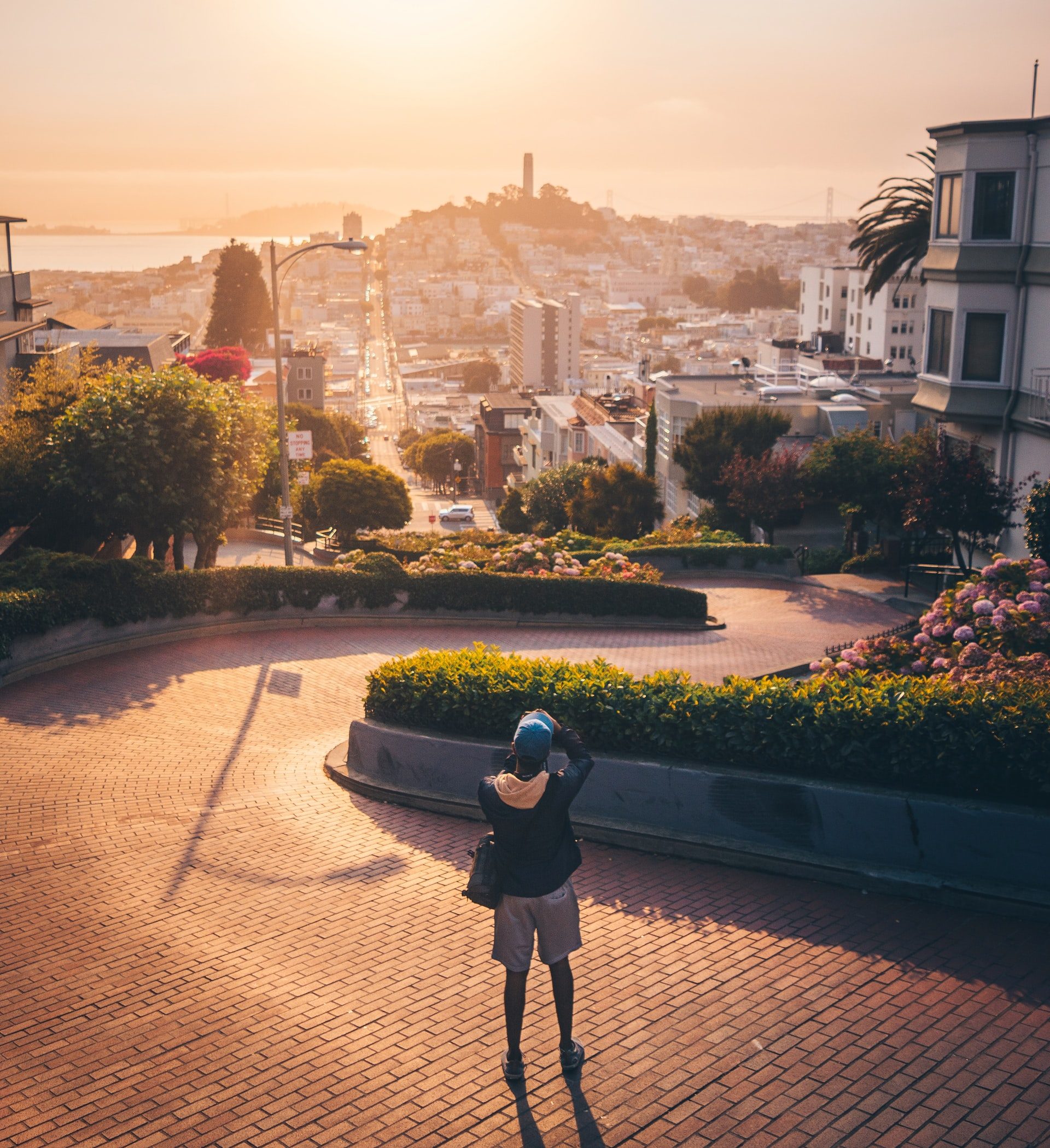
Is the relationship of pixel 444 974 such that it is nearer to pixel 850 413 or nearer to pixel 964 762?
pixel 964 762

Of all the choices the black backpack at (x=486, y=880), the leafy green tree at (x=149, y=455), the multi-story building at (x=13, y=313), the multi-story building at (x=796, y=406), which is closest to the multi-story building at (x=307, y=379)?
the multi-story building at (x=796, y=406)

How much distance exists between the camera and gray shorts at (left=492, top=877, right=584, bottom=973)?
5504mm

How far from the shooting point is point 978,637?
12352 mm

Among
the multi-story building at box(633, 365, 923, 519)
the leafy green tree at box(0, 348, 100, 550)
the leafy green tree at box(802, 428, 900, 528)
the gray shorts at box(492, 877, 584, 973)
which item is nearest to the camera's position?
the gray shorts at box(492, 877, 584, 973)

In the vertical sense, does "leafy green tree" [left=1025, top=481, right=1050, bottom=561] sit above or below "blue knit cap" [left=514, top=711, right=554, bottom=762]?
below

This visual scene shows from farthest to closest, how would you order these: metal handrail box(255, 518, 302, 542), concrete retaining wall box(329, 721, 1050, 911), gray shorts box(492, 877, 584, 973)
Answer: metal handrail box(255, 518, 302, 542) → concrete retaining wall box(329, 721, 1050, 911) → gray shorts box(492, 877, 584, 973)

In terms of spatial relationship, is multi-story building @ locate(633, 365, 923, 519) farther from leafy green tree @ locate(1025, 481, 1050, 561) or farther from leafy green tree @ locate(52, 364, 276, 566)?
leafy green tree @ locate(52, 364, 276, 566)

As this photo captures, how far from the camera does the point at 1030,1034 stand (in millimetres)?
5832

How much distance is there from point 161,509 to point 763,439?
21776 mm

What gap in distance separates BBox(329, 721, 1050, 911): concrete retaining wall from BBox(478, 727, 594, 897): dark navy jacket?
2921 mm

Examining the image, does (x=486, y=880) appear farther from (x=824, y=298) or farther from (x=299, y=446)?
(x=824, y=298)

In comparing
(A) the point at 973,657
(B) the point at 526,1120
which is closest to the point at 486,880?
(B) the point at 526,1120

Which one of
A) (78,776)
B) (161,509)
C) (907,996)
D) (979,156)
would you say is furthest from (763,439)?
(907,996)

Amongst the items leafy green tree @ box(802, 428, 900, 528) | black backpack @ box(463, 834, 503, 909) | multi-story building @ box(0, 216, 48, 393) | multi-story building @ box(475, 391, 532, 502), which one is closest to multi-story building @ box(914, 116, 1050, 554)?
leafy green tree @ box(802, 428, 900, 528)
